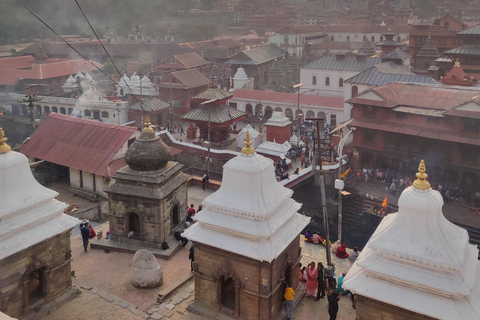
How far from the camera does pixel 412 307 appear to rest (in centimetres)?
961

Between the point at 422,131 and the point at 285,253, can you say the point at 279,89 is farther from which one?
the point at 285,253

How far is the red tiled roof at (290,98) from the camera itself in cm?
3978

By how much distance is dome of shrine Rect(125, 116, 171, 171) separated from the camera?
16.9 m

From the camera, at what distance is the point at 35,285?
13.2 m

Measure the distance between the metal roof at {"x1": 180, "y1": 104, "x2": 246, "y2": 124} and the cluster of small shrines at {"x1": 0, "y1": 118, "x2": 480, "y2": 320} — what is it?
2006cm

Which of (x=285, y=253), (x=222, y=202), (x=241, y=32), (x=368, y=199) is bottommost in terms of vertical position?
(x=368, y=199)

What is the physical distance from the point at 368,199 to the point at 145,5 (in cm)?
8861

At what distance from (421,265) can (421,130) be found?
1934 centimetres

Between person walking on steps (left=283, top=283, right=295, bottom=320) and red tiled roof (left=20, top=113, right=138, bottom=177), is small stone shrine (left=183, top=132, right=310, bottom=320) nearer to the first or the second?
person walking on steps (left=283, top=283, right=295, bottom=320)

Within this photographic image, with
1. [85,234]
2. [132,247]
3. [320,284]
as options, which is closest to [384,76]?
[132,247]

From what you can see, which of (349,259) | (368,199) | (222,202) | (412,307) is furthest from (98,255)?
(368,199)

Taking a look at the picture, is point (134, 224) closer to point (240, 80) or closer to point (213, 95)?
point (213, 95)

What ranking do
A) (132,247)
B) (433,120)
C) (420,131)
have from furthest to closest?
(420,131), (433,120), (132,247)

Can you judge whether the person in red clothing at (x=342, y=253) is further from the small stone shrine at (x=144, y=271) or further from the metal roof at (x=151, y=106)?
the metal roof at (x=151, y=106)
